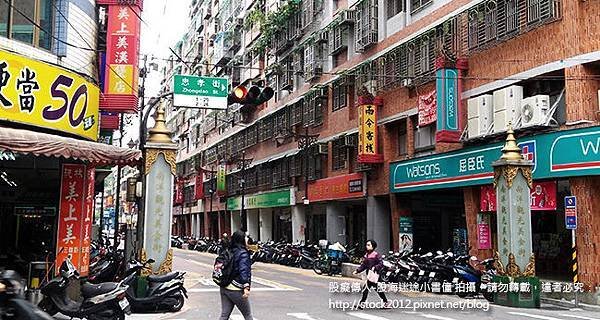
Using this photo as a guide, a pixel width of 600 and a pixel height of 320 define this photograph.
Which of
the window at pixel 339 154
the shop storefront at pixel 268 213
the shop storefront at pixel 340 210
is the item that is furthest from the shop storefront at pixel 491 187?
the shop storefront at pixel 268 213

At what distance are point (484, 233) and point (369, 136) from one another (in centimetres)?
745

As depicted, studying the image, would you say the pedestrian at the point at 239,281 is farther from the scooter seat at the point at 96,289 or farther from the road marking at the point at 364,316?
the road marking at the point at 364,316

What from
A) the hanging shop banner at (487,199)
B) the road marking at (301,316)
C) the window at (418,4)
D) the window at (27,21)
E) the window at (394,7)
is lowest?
the road marking at (301,316)

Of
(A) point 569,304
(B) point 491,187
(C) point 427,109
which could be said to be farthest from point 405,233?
(A) point 569,304

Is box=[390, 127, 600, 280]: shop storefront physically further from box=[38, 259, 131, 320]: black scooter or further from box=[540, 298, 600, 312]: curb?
box=[38, 259, 131, 320]: black scooter

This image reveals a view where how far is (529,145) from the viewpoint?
16516 millimetres

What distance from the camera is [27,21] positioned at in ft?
43.6

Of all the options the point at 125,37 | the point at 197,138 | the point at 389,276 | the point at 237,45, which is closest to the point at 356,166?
the point at 389,276

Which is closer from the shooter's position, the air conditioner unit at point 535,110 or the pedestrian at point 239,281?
the pedestrian at point 239,281

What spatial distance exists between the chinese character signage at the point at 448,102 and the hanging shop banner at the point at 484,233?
2468 millimetres

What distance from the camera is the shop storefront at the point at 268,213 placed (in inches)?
1460

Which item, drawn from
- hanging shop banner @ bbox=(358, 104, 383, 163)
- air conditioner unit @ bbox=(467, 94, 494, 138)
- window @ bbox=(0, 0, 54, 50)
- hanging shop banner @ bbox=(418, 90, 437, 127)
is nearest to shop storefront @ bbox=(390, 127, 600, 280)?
air conditioner unit @ bbox=(467, 94, 494, 138)

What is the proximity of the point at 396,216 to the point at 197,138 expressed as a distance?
4046 centimetres

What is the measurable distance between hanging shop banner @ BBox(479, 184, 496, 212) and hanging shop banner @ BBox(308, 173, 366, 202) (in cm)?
803
